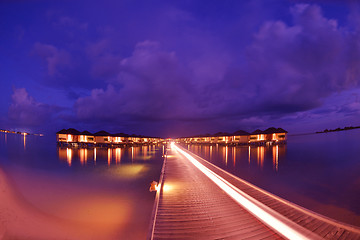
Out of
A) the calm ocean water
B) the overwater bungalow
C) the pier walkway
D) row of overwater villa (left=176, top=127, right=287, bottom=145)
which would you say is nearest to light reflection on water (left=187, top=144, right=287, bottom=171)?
the calm ocean water


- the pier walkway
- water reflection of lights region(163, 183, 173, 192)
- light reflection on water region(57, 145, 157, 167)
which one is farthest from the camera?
light reflection on water region(57, 145, 157, 167)

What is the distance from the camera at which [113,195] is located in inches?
462

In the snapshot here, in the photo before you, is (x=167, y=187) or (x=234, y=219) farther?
(x=167, y=187)

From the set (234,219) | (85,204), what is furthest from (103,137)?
(234,219)

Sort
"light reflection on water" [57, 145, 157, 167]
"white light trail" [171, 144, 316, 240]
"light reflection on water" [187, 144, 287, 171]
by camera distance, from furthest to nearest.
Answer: "light reflection on water" [57, 145, 157, 167] → "light reflection on water" [187, 144, 287, 171] → "white light trail" [171, 144, 316, 240]

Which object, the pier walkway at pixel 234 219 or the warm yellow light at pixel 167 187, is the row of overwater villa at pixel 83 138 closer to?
the warm yellow light at pixel 167 187

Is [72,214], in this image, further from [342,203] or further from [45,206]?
[342,203]

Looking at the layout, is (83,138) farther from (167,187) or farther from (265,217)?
(265,217)

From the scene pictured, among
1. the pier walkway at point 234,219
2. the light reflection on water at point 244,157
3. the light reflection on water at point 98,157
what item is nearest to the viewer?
the pier walkway at point 234,219

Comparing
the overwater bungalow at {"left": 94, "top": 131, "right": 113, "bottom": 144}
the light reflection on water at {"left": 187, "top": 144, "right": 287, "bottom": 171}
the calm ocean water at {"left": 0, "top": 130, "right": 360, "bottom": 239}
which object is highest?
the overwater bungalow at {"left": 94, "top": 131, "right": 113, "bottom": 144}

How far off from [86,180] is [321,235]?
668 inches

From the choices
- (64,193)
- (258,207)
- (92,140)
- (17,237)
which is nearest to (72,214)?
(17,237)

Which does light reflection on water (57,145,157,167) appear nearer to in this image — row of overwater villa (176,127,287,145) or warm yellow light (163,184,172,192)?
warm yellow light (163,184,172,192)

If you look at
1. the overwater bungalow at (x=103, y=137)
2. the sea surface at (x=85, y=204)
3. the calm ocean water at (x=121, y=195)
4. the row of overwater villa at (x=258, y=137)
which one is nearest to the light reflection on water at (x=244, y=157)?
the calm ocean water at (x=121, y=195)
